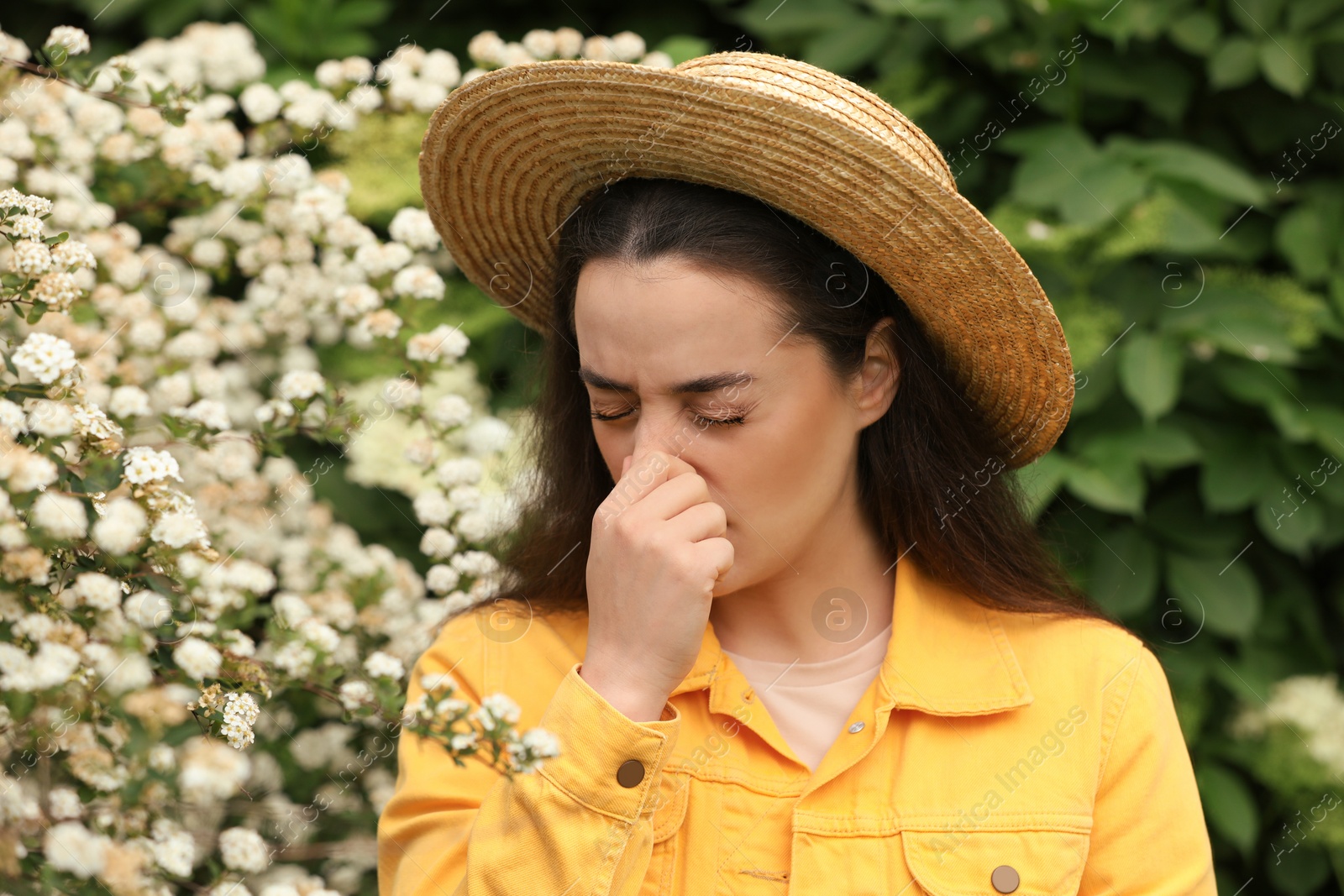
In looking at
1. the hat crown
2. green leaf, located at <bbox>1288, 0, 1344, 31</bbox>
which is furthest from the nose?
green leaf, located at <bbox>1288, 0, 1344, 31</bbox>

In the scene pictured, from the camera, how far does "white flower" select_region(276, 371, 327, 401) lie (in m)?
1.85

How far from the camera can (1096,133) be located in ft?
9.23

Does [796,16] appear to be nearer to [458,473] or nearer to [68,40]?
[458,473]

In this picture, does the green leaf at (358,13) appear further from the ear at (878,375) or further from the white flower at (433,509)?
the ear at (878,375)

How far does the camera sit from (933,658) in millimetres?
1730

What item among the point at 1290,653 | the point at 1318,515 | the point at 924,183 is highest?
the point at 924,183

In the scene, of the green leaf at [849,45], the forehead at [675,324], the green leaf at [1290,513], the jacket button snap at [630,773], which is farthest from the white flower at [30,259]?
the green leaf at [1290,513]

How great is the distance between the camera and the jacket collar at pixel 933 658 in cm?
167

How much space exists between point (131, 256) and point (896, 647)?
4.60 feet

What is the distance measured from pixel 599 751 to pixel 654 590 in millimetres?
200

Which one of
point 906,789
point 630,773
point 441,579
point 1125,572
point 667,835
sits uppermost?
point 630,773

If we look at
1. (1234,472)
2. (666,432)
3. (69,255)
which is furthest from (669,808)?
(1234,472)

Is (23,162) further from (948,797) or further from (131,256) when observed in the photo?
(948,797)

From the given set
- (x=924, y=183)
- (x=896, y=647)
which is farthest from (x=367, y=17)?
(x=896, y=647)
